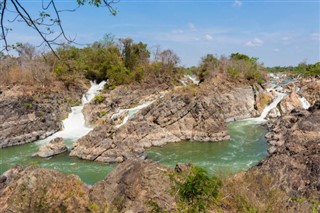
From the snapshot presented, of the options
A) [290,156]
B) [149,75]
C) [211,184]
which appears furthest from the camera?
[149,75]

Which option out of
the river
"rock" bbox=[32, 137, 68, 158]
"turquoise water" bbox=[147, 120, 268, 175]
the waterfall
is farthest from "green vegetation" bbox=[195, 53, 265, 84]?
"rock" bbox=[32, 137, 68, 158]

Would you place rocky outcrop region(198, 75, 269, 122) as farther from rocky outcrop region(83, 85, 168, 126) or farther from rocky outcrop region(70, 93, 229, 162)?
rocky outcrop region(83, 85, 168, 126)

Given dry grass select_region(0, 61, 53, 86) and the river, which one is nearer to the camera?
the river

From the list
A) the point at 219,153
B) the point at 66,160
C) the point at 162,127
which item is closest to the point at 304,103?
the point at 219,153

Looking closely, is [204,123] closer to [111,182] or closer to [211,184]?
[111,182]

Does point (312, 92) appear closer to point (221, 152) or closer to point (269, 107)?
point (269, 107)

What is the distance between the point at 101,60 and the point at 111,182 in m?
33.1

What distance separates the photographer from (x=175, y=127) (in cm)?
2611

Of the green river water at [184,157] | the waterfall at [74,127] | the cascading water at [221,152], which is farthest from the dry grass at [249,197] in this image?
the waterfall at [74,127]

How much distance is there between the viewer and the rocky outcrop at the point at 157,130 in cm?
2117

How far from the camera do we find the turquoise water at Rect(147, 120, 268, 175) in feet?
66.6

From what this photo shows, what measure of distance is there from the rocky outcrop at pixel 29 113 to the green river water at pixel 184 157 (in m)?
1.29

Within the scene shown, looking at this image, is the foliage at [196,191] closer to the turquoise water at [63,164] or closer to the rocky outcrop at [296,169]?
the rocky outcrop at [296,169]

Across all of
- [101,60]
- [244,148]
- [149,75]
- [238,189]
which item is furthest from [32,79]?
[238,189]
